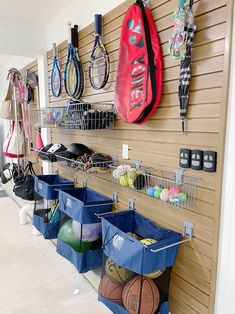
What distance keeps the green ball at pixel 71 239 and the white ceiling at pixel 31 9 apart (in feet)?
7.30

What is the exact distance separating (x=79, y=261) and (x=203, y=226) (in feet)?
3.57

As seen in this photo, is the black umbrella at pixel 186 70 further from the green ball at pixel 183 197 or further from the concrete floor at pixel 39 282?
the concrete floor at pixel 39 282

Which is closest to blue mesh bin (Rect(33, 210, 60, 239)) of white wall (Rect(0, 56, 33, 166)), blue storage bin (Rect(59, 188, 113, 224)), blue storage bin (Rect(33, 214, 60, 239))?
blue storage bin (Rect(33, 214, 60, 239))

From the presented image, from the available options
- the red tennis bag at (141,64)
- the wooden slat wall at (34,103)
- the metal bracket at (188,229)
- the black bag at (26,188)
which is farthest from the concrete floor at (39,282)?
the red tennis bag at (141,64)

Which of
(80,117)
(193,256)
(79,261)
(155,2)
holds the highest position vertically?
(155,2)

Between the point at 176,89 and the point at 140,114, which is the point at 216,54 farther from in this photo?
the point at 140,114

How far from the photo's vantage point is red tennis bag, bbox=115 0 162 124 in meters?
1.64

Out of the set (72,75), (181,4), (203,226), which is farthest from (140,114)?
(72,75)

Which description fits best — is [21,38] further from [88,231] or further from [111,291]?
[111,291]

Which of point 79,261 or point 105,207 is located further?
point 105,207

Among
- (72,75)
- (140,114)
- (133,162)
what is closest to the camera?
(140,114)

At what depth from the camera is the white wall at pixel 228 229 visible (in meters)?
1.31

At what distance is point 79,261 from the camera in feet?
6.80

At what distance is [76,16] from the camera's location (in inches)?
103
